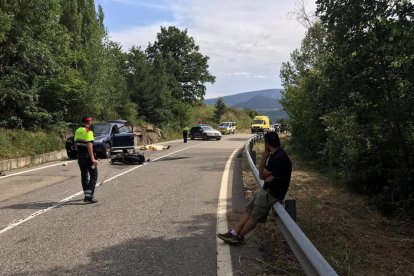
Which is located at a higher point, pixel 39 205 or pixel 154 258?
pixel 39 205

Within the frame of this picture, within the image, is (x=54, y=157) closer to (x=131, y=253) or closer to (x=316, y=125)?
(x=316, y=125)

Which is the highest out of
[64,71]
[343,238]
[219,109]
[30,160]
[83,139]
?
[64,71]

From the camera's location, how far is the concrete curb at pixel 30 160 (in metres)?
15.5

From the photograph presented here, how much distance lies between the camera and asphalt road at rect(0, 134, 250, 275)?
4988 millimetres

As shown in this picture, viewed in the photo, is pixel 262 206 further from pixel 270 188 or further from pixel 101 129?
pixel 101 129

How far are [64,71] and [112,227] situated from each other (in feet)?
59.4

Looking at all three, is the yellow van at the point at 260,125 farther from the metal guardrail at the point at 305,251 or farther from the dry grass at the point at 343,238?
the metal guardrail at the point at 305,251

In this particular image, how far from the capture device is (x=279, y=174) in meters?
5.69

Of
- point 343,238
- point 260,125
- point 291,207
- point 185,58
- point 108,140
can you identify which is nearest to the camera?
point 291,207

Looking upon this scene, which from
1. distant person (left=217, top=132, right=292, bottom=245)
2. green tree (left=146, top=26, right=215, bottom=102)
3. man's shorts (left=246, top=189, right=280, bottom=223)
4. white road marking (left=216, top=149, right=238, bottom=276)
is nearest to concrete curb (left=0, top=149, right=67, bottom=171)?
white road marking (left=216, top=149, right=238, bottom=276)

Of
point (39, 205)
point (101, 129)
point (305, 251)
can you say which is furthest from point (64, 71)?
point (305, 251)

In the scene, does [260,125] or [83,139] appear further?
[260,125]

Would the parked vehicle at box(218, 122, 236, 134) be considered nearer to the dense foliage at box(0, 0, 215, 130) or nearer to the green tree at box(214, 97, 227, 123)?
the green tree at box(214, 97, 227, 123)

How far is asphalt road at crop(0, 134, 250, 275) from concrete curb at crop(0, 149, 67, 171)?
146 inches
